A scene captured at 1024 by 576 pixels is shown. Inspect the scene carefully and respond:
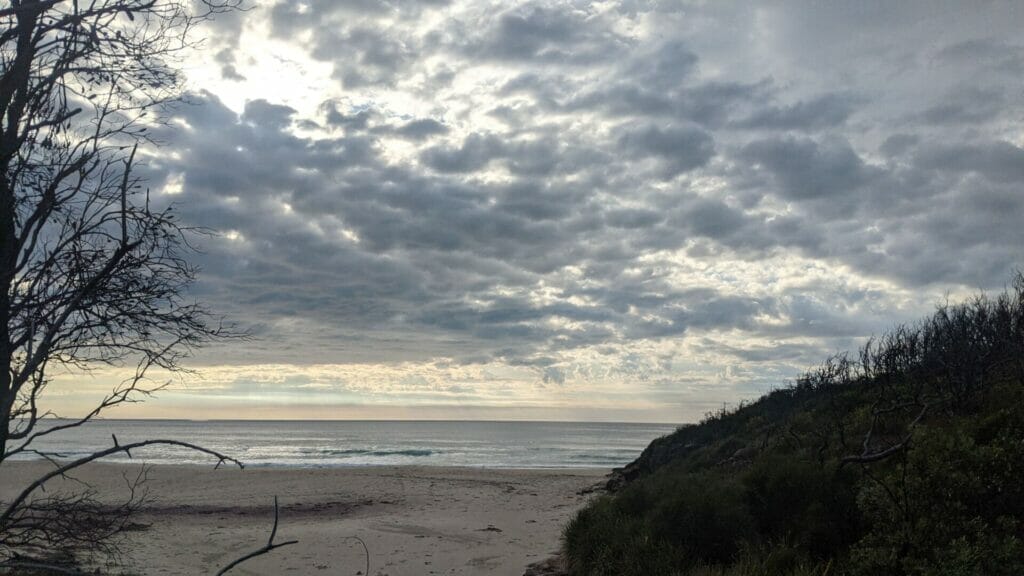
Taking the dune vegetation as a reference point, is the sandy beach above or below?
below

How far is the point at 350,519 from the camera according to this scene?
64.0 feet

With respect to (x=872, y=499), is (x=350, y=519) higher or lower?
lower

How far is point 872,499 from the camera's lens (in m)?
8.94

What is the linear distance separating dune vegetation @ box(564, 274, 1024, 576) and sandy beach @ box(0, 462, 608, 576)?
362 centimetres

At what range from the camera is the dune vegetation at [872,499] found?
789cm

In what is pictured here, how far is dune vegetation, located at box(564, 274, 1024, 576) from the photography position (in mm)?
7891

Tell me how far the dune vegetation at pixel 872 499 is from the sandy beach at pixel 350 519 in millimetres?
3619

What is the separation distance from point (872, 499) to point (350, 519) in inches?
578

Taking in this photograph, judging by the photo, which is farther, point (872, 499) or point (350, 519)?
point (350, 519)

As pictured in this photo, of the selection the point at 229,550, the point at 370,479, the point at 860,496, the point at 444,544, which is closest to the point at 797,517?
the point at 860,496

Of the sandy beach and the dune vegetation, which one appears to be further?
the sandy beach

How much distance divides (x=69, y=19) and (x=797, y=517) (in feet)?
33.7

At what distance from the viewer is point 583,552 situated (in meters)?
11.1

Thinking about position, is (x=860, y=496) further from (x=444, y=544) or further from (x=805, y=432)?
(x=444, y=544)
